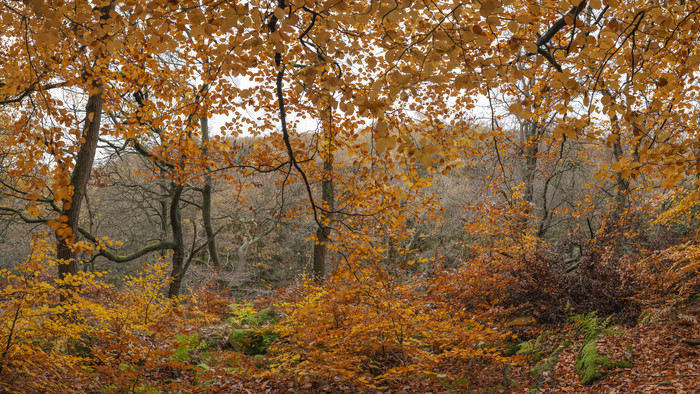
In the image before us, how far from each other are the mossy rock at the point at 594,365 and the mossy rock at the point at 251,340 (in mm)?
4217

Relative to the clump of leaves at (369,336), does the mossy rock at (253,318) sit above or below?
below

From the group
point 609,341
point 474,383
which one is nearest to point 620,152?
point 609,341

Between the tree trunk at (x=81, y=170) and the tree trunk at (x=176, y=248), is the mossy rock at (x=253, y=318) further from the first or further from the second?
the tree trunk at (x=81, y=170)

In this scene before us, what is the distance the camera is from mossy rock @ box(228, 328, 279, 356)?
6.49m

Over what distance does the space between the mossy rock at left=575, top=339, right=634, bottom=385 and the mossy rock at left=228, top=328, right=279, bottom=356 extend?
4.22 metres

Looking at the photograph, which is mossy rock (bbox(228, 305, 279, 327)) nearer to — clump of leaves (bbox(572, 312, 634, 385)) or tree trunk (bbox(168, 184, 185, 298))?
tree trunk (bbox(168, 184, 185, 298))

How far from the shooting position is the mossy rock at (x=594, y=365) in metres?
4.31

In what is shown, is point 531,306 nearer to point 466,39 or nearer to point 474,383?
point 474,383

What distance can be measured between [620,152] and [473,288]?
18.6ft

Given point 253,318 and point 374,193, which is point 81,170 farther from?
point 374,193

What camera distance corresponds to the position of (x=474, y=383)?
4.61 metres

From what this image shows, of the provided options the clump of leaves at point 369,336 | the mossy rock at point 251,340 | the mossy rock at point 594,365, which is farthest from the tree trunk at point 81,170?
the mossy rock at point 594,365

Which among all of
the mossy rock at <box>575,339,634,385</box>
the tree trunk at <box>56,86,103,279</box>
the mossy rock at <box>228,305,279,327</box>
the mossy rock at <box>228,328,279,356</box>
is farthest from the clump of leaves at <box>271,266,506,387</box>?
the tree trunk at <box>56,86,103,279</box>

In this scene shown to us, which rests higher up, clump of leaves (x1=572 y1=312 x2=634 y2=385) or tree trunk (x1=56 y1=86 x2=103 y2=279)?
tree trunk (x1=56 y1=86 x2=103 y2=279)
